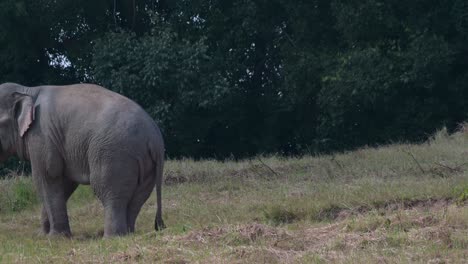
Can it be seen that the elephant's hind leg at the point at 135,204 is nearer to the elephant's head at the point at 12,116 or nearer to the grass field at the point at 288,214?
the grass field at the point at 288,214

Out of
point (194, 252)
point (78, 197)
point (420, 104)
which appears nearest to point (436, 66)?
point (420, 104)

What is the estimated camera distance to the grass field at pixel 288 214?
910 cm

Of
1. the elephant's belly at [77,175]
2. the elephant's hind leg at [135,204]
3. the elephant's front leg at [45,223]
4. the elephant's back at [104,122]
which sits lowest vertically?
the elephant's front leg at [45,223]

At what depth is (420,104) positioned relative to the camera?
77.7ft

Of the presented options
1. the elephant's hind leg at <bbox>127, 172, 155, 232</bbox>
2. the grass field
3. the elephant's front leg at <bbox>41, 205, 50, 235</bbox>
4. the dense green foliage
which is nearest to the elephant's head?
the elephant's front leg at <bbox>41, 205, 50, 235</bbox>

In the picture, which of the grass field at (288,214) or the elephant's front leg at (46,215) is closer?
the grass field at (288,214)

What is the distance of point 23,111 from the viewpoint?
41.0 ft

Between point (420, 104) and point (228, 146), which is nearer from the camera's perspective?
point (420, 104)

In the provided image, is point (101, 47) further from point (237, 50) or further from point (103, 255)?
point (103, 255)

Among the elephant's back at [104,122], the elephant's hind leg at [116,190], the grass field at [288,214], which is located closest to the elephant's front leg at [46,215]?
the grass field at [288,214]

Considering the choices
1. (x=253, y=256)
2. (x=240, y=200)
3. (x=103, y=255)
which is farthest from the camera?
(x=240, y=200)

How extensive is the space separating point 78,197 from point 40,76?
36.2 feet

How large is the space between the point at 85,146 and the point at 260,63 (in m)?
14.8

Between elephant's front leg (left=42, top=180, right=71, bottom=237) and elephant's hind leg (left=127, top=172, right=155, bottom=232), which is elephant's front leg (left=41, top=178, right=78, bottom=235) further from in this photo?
elephant's hind leg (left=127, top=172, right=155, bottom=232)
